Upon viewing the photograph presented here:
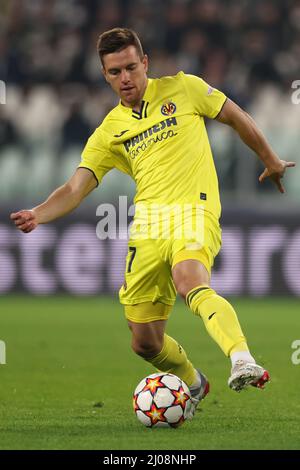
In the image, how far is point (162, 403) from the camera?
6125 millimetres

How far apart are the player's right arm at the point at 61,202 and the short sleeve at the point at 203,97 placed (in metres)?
0.79

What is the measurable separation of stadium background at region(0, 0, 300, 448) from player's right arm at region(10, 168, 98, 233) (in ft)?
21.5

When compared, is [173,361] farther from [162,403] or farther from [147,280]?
[162,403]

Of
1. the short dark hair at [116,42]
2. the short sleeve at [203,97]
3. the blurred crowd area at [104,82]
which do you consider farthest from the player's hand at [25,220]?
the blurred crowd area at [104,82]

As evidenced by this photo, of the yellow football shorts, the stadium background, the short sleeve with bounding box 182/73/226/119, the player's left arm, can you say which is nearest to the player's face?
the short sleeve with bounding box 182/73/226/119

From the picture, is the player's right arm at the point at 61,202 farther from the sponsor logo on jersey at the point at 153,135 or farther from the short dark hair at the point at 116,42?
the short dark hair at the point at 116,42

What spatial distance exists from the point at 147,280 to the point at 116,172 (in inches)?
328

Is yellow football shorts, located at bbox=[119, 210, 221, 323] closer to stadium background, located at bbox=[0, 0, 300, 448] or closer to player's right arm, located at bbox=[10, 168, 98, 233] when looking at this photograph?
player's right arm, located at bbox=[10, 168, 98, 233]

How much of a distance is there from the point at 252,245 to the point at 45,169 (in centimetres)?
301

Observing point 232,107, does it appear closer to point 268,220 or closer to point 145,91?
point 145,91

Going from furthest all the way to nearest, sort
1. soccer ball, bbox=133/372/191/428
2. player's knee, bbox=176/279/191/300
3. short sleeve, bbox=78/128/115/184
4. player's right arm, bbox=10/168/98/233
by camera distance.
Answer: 1. short sleeve, bbox=78/128/115/184
2. player's right arm, bbox=10/168/98/233
3. soccer ball, bbox=133/372/191/428
4. player's knee, bbox=176/279/191/300

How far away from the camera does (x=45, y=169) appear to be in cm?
1462

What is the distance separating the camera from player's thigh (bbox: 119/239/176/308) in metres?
6.51
